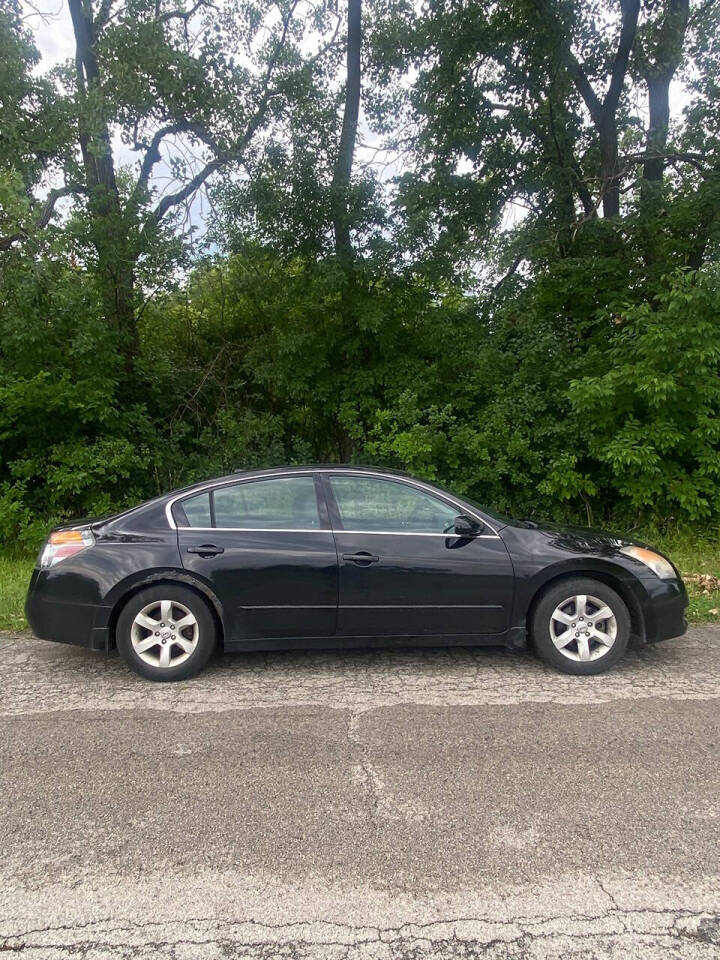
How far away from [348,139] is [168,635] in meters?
9.13

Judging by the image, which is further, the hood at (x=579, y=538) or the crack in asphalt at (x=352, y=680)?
the hood at (x=579, y=538)

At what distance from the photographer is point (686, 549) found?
25.5 feet

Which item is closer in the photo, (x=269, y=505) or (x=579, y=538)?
(x=269, y=505)

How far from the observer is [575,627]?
425 cm

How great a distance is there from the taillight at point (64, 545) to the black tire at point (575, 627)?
10.2ft

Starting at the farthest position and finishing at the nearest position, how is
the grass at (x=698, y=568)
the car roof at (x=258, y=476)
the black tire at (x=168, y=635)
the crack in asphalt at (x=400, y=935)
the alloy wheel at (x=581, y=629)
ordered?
the grass at (x=698, y=568)
the car roof at (x=258, y=476)
the alloy wheel at (x=581, y=629)
the black tire at (x=168, y=635)
the crack in asphalt at (x=400, y=935)

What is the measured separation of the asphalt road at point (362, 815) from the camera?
2.08 metres

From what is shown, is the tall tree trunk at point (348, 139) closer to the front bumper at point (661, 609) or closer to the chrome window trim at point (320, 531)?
the chrome window trim at point (320, 531)

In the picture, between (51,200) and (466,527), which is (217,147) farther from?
(466,527)

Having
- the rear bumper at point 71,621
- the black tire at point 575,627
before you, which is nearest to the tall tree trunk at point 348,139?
the black tire at point 575,627

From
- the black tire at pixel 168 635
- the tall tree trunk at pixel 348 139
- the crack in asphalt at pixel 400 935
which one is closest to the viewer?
the crack in asphalt at pixel 400 935

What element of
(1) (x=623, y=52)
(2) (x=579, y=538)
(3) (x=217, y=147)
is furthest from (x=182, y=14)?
(2) (x=579, y=538)

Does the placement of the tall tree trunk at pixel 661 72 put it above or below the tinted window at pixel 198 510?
above

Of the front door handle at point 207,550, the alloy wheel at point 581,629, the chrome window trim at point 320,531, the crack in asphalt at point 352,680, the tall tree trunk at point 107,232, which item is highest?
the tall tree trunk at point 107,232
